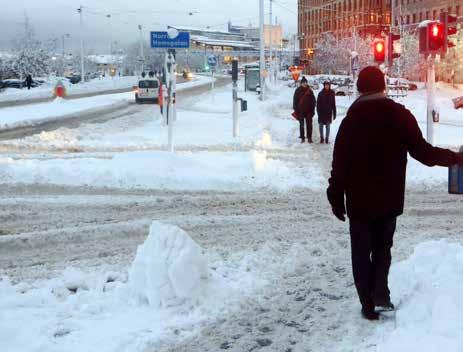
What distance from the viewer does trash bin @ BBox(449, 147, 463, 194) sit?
519 centimetres

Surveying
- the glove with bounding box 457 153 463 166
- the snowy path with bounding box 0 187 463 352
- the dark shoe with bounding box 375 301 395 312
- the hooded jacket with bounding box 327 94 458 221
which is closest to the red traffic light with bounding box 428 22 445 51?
the snowy path with bounding box 0 187 463 352

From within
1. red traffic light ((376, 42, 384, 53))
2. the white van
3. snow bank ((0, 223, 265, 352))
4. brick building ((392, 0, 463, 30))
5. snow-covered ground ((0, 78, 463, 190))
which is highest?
brick building ((392, 0, 463, 30))

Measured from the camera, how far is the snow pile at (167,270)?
5.54m

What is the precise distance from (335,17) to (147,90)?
79.8m

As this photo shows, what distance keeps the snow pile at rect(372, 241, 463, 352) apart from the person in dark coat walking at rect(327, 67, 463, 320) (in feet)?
0.96

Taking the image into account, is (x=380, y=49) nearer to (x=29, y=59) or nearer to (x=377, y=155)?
(x=377, y=155)

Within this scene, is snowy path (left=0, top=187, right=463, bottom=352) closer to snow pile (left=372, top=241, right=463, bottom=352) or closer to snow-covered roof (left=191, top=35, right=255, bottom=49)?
snow pile (left=372, top=241, right=463, bottom=352)

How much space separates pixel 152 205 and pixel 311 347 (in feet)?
19.2

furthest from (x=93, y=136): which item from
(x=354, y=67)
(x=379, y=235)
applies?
(x=379, y=235)

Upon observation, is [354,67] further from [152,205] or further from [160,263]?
[160,263]

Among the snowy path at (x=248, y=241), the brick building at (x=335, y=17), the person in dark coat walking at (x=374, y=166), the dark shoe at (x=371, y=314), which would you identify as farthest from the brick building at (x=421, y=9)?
the dark shoe at (x=371, y=314)

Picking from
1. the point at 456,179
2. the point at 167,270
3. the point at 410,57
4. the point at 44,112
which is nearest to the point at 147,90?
the point at 44,112

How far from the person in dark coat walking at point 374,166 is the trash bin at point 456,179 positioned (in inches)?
9.4

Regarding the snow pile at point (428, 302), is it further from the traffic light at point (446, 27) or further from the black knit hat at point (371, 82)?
the traffic light at point (446, 27)
